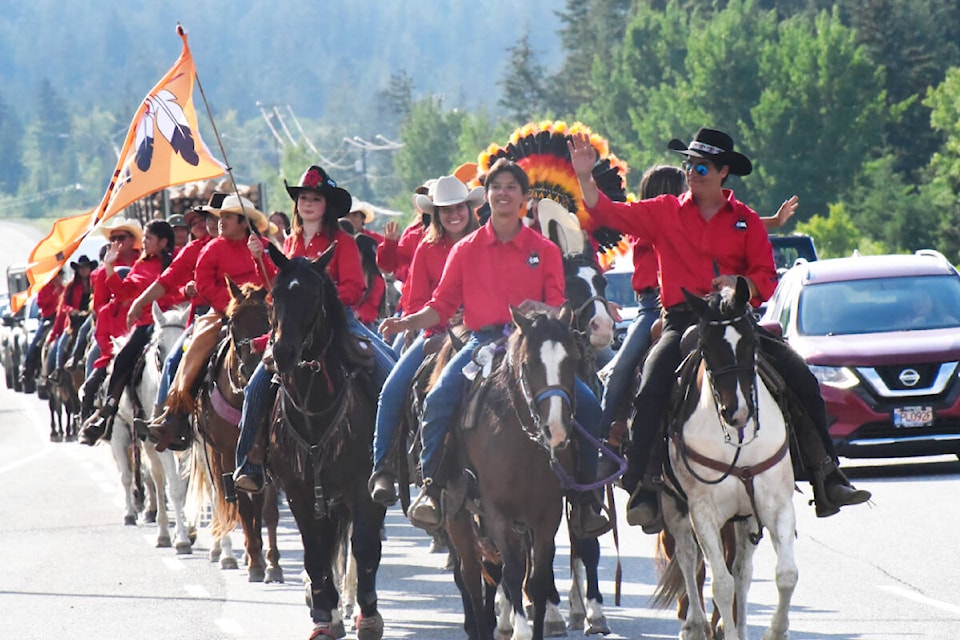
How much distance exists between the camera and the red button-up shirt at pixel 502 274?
9891 mm

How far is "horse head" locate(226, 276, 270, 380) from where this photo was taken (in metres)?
12.9

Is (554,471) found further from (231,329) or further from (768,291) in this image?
(231,329)

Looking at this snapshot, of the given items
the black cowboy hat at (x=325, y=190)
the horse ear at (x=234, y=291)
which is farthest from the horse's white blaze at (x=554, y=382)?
the horse ear at (x=234, y=291)

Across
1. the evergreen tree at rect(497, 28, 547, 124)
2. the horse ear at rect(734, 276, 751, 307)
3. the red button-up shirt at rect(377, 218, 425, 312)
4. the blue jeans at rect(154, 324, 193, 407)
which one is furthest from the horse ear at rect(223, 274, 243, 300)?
the evergreen tree at rect(497, 28, 547, 124)

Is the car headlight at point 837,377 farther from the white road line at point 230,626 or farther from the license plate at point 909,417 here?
the white road line at point 230,626

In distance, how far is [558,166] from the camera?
13594mm

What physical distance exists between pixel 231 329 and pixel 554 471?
433 centimetres

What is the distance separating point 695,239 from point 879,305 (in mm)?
9620

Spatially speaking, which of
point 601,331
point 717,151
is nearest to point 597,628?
point 601,331

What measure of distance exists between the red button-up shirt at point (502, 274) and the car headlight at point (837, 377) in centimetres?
801

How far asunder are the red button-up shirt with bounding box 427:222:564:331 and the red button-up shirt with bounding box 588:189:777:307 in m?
0.38

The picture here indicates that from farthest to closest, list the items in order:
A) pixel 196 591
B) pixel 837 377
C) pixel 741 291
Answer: pixel 837 377
pixel 196 591
pixel 741 291

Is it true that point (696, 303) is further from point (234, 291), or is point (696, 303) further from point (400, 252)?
point (400, 252)

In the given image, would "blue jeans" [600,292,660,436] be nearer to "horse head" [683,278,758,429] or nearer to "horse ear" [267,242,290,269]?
"horse head" [683,278,758,429]
